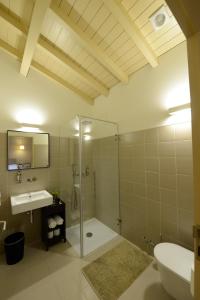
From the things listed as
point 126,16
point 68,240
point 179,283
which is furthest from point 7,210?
point 126,16

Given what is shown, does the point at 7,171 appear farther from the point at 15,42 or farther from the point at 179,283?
the point at 179,283

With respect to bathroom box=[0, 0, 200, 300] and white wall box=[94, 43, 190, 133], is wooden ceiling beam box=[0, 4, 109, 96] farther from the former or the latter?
white wall box=[94, 43, 190, 133]

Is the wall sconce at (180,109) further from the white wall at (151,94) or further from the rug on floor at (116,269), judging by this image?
the rug on floor at (116,269)

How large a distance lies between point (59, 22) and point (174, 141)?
1.99m

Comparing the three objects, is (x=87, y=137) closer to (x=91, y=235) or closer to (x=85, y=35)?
(x=85, y=35)

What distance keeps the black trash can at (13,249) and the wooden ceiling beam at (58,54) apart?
2682 millimetres

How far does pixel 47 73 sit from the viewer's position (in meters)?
2.56

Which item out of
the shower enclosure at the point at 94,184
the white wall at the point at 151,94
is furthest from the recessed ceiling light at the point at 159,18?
the shower enclosure at the point at 94,184

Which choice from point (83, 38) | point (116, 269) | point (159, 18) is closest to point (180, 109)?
point (159, 18)

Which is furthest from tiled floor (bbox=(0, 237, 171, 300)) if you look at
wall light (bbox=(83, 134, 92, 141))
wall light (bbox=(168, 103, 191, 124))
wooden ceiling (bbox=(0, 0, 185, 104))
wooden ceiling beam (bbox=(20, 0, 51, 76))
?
wooden ceiling beam (bbox=(20, 0, 51, 76))

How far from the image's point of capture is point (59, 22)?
68.2 inches

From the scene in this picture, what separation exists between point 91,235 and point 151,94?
254 centimetres

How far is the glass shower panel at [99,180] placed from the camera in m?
2.51

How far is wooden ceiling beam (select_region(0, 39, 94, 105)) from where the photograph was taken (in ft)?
7.00
